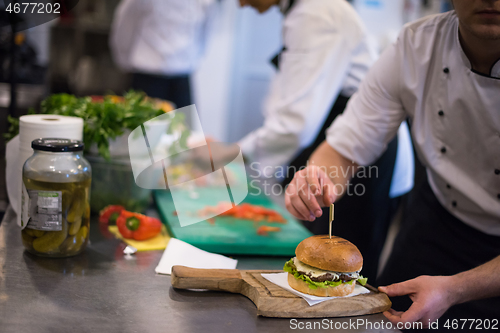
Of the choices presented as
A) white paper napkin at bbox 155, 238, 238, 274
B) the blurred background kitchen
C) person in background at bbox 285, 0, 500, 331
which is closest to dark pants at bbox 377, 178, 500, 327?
person in background at bbox 285, 0, 500, 331

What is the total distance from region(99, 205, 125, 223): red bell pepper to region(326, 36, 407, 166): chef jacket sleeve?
2.25ft

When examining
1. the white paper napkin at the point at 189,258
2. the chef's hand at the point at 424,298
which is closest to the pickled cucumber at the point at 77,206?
the white paper napkin at the point at 189,258

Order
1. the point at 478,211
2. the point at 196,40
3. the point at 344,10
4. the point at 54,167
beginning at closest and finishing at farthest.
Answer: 1. the point at 54,167
2. the point at 478,211
3. the point at 344,10
4. the point at 196,40

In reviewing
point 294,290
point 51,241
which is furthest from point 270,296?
point 51,241

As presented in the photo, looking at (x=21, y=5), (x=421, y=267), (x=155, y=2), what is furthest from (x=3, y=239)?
(x=155, y=2)

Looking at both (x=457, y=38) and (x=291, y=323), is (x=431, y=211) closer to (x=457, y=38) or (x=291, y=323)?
(x=457, y=38)

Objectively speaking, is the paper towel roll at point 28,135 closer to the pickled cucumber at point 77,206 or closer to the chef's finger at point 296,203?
the pickled cucumber at point 77,206

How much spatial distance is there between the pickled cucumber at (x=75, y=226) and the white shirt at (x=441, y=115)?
0.79 meters

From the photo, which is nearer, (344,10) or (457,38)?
(457,38)

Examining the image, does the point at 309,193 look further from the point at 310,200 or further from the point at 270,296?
the point at 270,296

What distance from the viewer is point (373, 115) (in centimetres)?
143

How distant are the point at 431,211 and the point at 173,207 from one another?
0.82 meters

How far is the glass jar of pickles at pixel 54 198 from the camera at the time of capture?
104 centimetres

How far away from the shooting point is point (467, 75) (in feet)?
4.05
